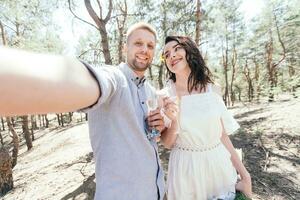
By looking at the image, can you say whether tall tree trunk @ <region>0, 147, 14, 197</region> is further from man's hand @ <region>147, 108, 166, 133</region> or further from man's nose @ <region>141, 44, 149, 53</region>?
man's hand @ <region>147, 108, 166, 133</region>

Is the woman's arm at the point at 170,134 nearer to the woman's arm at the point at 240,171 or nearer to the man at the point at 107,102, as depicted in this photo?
the man at the point at 107,102

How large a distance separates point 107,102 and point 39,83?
2.72ft

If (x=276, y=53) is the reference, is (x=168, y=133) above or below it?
below

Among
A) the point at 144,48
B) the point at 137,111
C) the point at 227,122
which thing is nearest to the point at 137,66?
the point at 144,48

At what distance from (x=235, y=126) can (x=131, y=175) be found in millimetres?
1452

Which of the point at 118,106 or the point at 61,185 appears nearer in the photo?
the point at 118,106

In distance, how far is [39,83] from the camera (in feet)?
1.70

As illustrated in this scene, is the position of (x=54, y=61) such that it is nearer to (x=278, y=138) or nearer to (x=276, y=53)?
(x=278, y=138)

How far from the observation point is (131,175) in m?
1.44

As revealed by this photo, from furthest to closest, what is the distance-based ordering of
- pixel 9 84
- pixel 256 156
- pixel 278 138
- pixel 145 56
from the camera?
pixel 278 138
pixel 256 156
pixel 145 56
pixel 9 84

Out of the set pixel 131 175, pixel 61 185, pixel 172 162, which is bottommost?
pixel 61 185

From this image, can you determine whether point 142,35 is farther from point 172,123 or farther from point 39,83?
point 39,83

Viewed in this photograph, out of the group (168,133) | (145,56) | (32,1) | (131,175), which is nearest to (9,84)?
(131,175)

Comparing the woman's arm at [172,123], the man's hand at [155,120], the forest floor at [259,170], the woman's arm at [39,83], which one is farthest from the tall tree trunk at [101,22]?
the woman's arm at [39,83]
